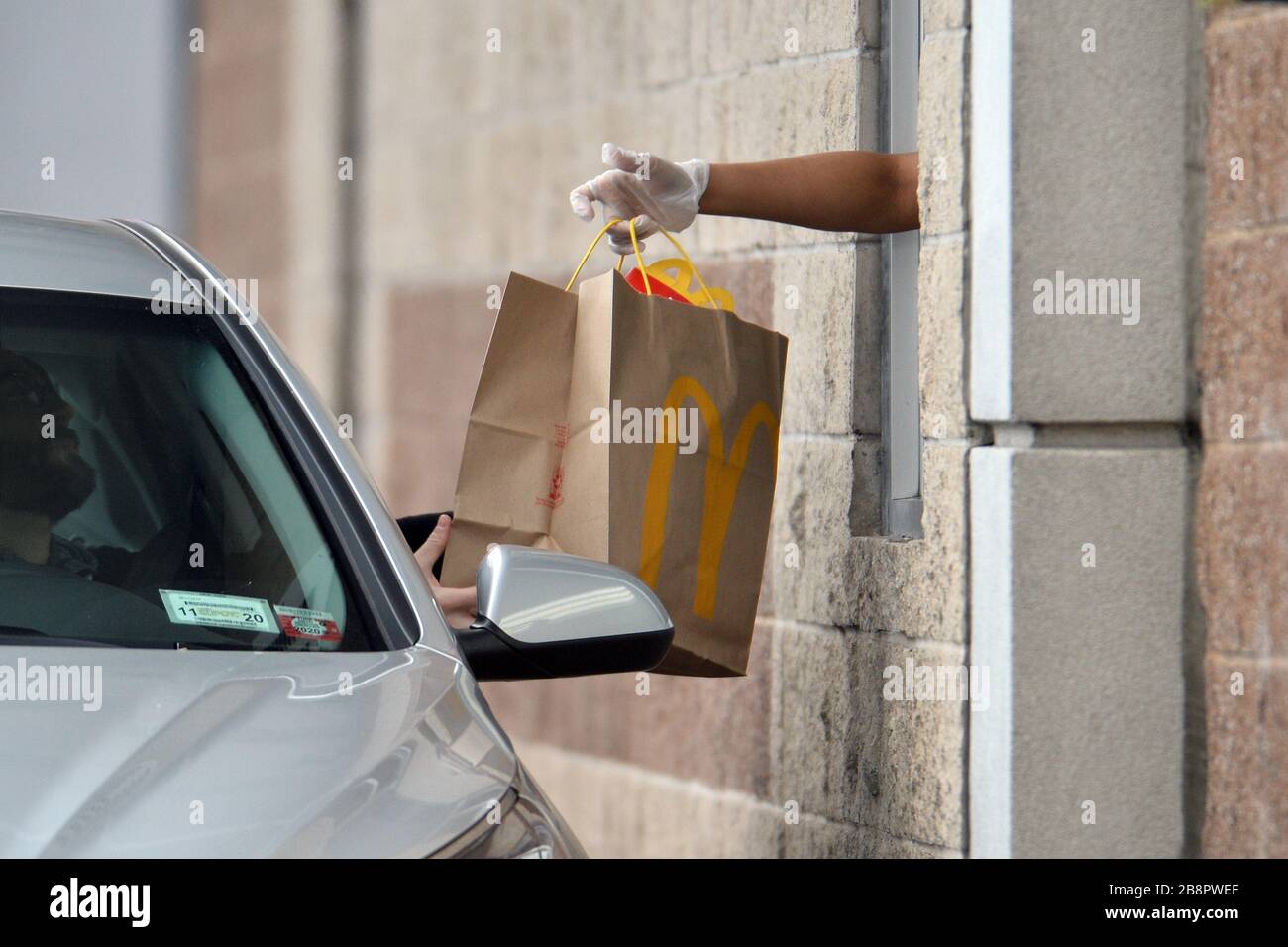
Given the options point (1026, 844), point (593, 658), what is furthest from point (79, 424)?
point (1026, 844)

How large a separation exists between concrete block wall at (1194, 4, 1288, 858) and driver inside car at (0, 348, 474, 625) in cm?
185

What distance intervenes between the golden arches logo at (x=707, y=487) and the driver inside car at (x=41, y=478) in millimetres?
924

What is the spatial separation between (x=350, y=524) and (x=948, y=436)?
4.41 feet

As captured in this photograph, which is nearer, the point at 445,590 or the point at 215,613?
the point at 215,613

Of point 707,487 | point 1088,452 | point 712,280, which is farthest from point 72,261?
point 712,280

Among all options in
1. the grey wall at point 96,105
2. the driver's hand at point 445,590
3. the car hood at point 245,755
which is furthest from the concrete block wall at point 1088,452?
the grey wall at point 96,105

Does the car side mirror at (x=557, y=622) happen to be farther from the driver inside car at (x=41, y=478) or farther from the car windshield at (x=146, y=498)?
the driver inside car at (x=41, y=478)

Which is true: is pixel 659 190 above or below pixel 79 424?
above

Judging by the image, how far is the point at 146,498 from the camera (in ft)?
7.14

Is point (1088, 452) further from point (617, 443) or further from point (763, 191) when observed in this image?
point (617, 443)

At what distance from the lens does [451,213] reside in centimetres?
579

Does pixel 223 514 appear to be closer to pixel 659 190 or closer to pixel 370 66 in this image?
pixel 659 190

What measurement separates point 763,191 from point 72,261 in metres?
1.34

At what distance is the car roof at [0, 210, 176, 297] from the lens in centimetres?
223
